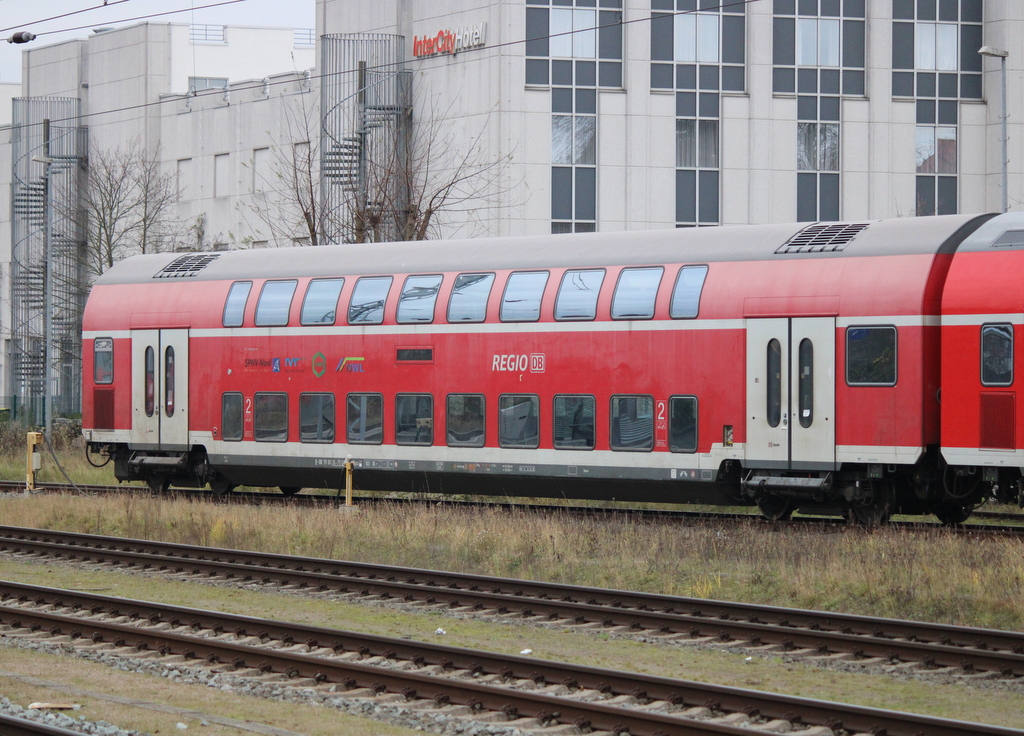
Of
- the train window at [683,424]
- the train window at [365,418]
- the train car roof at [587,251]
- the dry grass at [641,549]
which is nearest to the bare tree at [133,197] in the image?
the train car roof at [587,251]

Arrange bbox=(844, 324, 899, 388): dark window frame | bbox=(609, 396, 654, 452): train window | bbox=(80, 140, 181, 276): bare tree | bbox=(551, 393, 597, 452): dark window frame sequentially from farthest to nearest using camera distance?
bbox=(80, 140, 181, 276): bare tree
bbox=(551, 393, 597, 452): dark window frame
bbox=(609, 396, 654, 452): train window
bbox=(844, 324, 899, 388): dark window frame

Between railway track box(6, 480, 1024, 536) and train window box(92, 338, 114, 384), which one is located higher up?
train window box(92, 338, 114, 384)

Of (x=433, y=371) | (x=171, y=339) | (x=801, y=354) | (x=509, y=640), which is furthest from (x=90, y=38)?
(x=509, y=640)

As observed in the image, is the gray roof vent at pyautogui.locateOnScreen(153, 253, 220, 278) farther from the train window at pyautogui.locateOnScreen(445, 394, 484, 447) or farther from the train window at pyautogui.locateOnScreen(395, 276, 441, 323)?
the train window at pyautogui.locateOnScreen(445, 394, 484, 447)

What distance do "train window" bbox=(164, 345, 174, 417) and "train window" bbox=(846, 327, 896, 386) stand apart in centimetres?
1130

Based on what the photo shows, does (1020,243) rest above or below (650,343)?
above

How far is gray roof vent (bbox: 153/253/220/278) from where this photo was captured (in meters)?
22.5

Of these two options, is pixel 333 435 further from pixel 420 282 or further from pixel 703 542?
pixel 703 542

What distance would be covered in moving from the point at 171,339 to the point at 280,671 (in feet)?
43.0

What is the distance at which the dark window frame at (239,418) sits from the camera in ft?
70.5

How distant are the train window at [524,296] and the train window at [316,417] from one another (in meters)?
3.37

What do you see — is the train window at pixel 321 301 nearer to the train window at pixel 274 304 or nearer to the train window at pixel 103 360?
the train window at pixel 274 304

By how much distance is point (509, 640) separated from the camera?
1139cm

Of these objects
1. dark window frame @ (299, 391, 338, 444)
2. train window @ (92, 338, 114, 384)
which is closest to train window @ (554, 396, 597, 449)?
dark window frame @ (299, 391, 338, 444)
